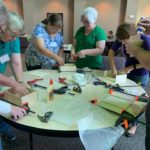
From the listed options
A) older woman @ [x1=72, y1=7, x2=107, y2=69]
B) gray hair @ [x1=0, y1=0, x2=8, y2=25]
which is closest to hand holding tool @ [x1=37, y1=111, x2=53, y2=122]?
gray hair @ [x1=0, y1=0, x2=8, y2=25]

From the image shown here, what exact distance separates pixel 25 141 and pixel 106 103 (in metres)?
1.15

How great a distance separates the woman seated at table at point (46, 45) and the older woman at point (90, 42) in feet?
0.79

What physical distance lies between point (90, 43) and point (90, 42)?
0.01 m

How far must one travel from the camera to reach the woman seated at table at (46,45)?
2291 mm

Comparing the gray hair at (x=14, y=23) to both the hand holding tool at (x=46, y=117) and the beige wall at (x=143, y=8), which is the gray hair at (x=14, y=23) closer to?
the hand holding tool at (x=46, y=117)

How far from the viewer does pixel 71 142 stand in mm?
2172

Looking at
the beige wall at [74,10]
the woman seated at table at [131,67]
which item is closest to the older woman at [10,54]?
the woman seated at table at [131,67]

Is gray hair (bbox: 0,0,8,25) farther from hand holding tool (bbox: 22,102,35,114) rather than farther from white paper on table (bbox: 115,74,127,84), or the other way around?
white paper on table (bbox: 115,74,127,84)

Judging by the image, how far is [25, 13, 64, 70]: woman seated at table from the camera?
2291mm

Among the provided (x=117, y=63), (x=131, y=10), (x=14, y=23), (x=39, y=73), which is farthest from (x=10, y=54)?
(x=131, y=10)

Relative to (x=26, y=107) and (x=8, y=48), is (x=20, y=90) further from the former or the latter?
(x=8, y=48)

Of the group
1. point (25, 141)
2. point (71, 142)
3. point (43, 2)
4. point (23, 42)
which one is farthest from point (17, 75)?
point (43, 2)

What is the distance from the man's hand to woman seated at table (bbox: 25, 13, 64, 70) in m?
1.07

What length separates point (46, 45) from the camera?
2.40 metres
